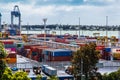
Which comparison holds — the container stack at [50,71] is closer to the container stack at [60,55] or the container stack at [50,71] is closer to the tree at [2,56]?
the container stack at [60,55]

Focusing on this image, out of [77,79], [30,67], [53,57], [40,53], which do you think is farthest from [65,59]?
[77,79]

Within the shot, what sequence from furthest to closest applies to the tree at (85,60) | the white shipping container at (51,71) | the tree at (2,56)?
1. the white shipping container at (51,71)
2. the tree at (85,60)
3. the tree at (2,56)

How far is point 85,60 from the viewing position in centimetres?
2509

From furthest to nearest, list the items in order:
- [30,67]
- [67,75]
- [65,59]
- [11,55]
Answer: [65,59] → [11,55] → [30,67] → [67,75]

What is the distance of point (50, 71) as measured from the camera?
30.5m

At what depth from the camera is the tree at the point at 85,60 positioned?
82.4 feet

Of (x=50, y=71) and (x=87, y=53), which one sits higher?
(x=87, y=53)

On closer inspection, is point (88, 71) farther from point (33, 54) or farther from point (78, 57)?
point (33, 54)

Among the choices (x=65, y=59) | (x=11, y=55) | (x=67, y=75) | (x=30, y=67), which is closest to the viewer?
(x=67, y=75)

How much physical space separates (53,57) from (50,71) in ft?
49.0

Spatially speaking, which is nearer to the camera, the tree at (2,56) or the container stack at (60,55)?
the tree at (2,56)

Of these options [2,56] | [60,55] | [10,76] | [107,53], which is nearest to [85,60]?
[10,76]

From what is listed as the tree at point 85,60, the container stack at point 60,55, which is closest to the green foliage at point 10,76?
the tree at point 85,60

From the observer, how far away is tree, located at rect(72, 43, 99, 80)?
25.1 metres
